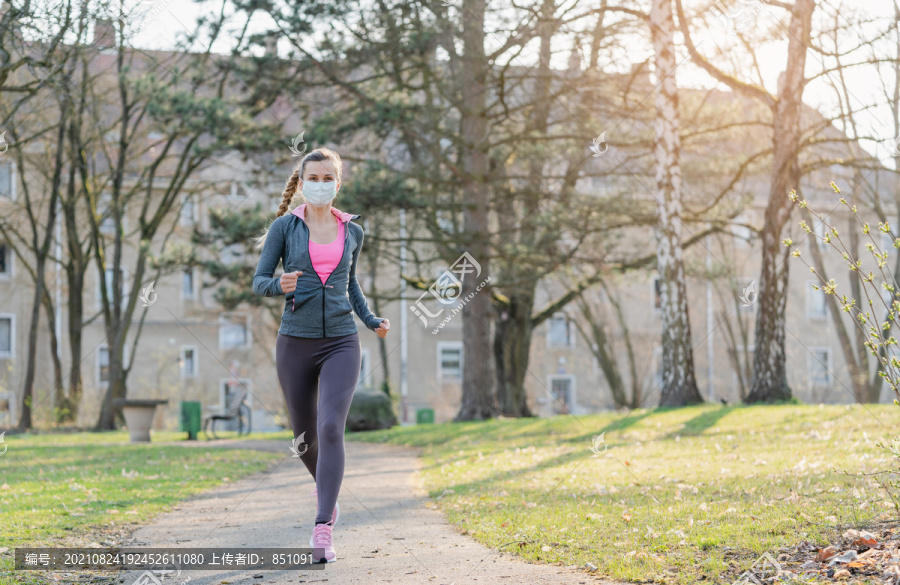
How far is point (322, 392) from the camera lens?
16.3ft

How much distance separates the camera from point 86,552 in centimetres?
534

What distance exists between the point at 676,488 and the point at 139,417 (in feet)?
45.2

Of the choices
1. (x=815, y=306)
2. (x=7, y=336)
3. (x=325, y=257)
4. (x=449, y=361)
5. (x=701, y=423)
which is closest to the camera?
(x=325, y=257)

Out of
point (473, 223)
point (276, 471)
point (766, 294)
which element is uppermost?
point (473, 223)

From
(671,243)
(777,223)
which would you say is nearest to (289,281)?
(671,243)

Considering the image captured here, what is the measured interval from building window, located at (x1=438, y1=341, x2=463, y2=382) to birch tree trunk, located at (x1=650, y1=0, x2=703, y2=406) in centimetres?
2553

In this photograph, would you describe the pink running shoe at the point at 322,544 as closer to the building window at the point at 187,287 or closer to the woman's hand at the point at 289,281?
the woman's hand at the point at 289,281

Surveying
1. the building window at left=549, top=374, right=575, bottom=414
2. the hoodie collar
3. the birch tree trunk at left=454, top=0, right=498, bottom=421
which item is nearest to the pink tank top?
the hoodie collar

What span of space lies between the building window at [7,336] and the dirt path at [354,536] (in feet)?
102

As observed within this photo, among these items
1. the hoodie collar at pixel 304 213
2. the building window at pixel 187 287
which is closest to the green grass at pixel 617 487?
the hoodie collar at pixel 304 213

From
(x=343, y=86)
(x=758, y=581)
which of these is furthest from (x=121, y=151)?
(x=758, y=581)

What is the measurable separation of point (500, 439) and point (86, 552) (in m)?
9.96

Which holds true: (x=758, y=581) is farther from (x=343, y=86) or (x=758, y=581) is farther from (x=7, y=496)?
(x=343, y=86)

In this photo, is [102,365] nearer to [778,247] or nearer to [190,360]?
[190,360]
